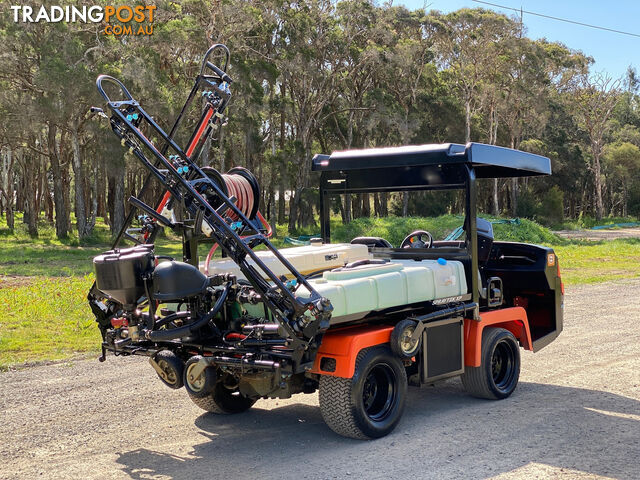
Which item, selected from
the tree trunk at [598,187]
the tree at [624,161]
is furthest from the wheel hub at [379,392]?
the tree at [624,161]

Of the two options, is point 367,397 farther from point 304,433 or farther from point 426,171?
point 426,171

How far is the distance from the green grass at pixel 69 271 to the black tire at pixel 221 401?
2787 millimetres

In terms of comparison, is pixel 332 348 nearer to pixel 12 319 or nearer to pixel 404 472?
pixel 404 472

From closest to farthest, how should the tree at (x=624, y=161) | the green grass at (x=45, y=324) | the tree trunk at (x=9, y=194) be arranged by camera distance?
1. the green grass at (x=45, y=324)
2. the tree trunk at (x=9, y=194)
3. the tree at (x=624, y=161)

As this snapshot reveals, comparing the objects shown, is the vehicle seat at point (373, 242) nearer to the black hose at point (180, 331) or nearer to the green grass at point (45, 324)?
the black hose at point (180, 331)

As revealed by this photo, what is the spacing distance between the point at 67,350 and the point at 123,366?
173 cm

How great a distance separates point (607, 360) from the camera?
29.4 ft

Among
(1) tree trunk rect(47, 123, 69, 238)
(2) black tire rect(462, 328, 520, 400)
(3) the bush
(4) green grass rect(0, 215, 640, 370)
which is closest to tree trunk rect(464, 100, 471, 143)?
(3) the bush

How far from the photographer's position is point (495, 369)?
7.41m

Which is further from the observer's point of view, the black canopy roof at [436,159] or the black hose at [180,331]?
the black canopy roof at [436,159]

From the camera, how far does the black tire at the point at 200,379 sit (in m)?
5.47

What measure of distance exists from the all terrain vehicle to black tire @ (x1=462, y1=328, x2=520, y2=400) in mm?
14

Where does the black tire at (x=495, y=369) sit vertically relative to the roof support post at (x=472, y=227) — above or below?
below

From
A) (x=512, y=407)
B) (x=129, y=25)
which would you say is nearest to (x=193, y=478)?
(x=512, y=407)
